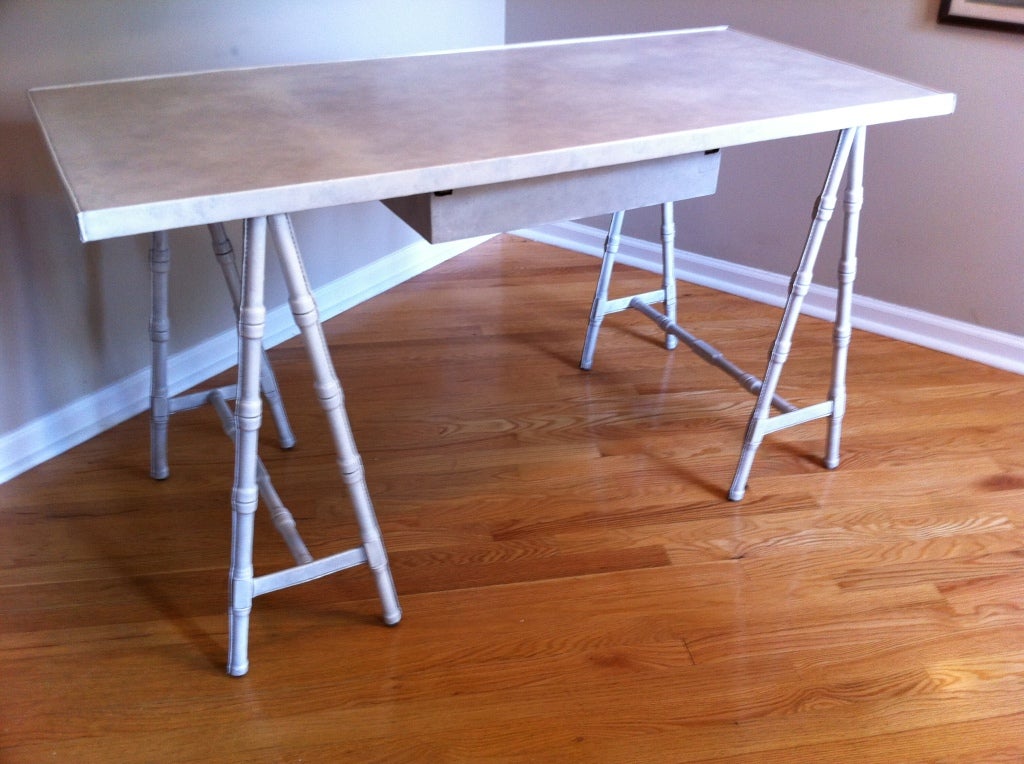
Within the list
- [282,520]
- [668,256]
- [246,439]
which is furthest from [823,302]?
[246,439]

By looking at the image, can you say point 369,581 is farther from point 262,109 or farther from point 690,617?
point 262,109

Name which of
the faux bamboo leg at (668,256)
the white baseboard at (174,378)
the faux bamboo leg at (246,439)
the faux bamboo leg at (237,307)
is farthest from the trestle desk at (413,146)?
the white baseboard at (174,378)

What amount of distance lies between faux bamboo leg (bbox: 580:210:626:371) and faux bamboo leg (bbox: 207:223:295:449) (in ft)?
2.61

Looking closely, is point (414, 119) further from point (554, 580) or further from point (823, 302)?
point (823, 302)

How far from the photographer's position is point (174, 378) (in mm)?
2477

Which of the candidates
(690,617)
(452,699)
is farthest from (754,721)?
(452,699)

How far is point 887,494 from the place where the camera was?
221 cm

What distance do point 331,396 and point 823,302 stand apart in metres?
1.87

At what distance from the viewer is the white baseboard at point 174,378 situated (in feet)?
7.15

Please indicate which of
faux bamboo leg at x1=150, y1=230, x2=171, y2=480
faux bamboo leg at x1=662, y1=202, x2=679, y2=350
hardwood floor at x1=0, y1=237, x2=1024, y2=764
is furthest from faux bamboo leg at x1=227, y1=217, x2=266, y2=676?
faux bamboo leg at x1=662, y1=202, x2=679, y2=350

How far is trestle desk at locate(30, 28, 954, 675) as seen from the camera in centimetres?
137

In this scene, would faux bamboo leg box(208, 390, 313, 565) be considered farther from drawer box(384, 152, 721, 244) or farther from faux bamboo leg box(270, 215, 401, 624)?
drawer box(384, 152, 721, 244)

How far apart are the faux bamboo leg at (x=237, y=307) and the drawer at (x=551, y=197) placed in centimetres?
37

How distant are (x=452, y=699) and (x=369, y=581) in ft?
1.13
